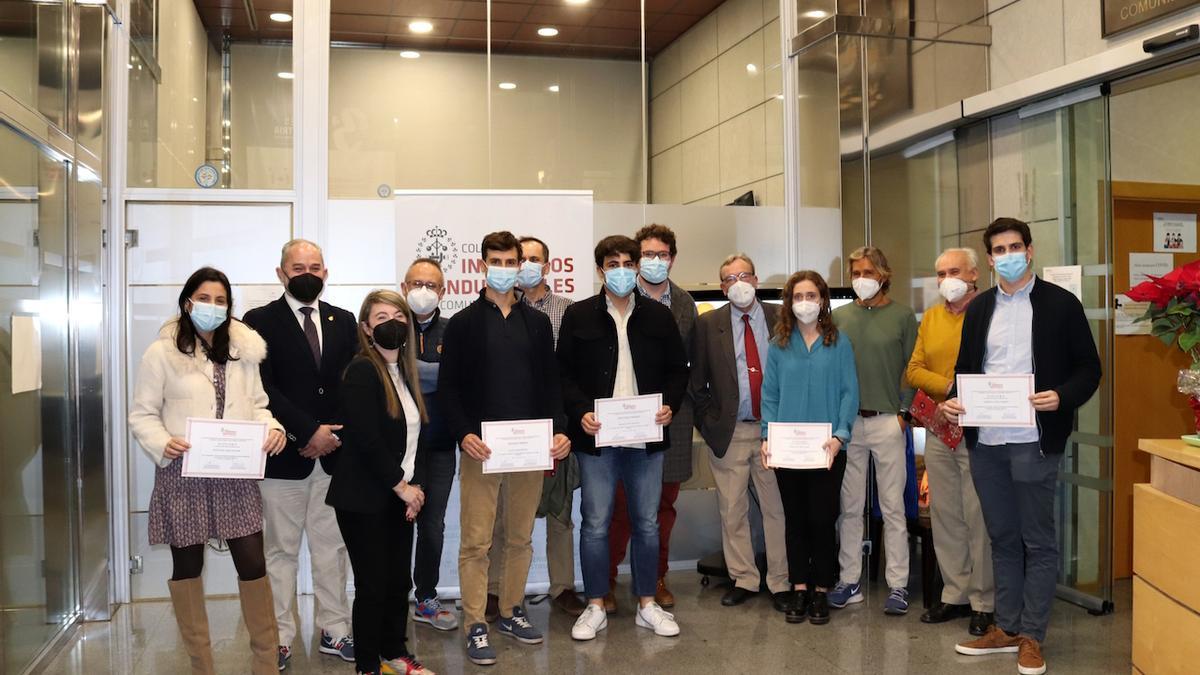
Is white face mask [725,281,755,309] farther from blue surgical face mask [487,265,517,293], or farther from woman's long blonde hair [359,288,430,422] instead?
woman's long blonde hair [359,288,430,422]

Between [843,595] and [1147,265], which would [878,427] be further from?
[1147,265]

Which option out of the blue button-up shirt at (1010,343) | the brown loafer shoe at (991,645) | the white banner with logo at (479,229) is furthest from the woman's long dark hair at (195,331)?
the brown loafer shoe at (991,645)

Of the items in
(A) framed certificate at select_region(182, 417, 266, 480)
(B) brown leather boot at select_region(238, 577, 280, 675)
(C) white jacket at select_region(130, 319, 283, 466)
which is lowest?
(B) brown leather boot at select_region(238, 577, 280, 675)

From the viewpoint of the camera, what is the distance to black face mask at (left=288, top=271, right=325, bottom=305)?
12.9 feet

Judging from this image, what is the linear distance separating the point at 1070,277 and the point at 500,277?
117 inches

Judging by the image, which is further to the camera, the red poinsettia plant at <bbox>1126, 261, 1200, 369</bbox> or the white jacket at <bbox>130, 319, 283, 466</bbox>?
the white jacket at <bbox>130, 319, 283, 466</bbox>

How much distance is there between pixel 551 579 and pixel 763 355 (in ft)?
5.13

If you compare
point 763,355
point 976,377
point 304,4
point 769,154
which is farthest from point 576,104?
point 976,377

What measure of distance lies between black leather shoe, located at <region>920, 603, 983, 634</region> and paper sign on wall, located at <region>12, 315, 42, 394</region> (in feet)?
13.3

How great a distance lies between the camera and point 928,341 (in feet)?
15.0

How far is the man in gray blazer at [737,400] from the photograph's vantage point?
4.68 meters

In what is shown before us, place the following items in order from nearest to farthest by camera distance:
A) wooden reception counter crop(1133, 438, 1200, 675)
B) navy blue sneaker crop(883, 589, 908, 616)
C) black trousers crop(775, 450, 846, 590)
→ wooden reception counter crop(1133, 438, 1200, 675)
black trousers crop(775, 450, 846, 590)
navy blue sneaker crop(883, 589, 908, 616)

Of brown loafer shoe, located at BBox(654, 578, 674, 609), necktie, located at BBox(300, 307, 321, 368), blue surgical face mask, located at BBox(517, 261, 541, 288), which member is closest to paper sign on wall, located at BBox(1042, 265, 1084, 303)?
brown loafer shoe, located at BBox(654, 578, 674, 609)

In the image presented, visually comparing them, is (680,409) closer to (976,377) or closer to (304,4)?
(976,377)
